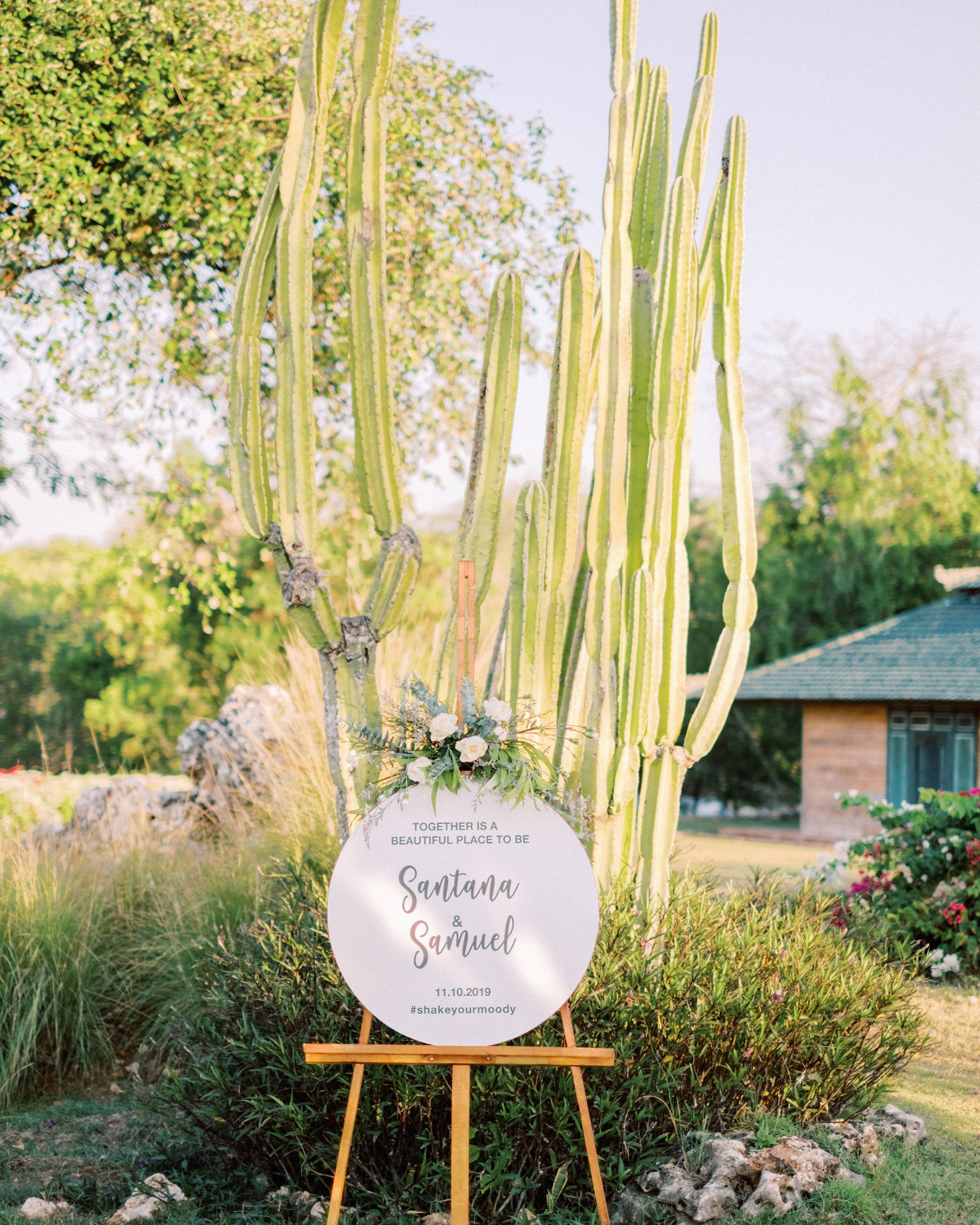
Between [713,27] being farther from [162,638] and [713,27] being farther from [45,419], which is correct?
[162,638]

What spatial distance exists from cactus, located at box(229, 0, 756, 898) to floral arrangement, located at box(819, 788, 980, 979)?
2.54m

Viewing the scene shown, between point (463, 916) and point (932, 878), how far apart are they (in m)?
4.40

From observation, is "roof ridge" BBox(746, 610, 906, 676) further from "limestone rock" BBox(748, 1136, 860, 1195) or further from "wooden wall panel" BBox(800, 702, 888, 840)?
"limestone rock" BBox(748, 1136, 860, 1195)

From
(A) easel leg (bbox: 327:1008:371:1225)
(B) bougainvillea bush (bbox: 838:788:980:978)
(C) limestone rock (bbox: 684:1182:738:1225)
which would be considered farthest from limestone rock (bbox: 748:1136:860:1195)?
(B) bougainvillea bush (bbox: 838:788:980:978)

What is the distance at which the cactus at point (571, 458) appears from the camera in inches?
161

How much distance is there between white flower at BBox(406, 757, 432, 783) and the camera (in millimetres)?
2906

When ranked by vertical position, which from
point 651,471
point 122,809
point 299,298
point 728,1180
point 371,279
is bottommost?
point 728,1180

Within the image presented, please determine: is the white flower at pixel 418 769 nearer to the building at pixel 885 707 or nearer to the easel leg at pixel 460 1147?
the easel leg at pixel 460 1147

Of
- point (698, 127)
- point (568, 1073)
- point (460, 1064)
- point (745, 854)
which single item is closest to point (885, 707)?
point (745, 854)

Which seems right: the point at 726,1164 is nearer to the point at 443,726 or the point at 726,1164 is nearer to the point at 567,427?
the point at 443,726

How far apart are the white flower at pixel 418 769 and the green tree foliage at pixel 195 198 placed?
4.27 m

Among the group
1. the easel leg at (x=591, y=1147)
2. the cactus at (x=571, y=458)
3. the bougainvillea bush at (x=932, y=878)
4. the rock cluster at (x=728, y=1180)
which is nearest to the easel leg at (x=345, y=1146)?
the easel leg at (x=591, y=1147)

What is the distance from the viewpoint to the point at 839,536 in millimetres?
18891

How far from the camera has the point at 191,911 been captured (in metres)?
4.98
